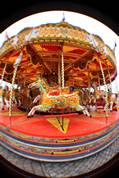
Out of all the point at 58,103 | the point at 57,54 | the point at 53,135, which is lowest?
the point at 53,135

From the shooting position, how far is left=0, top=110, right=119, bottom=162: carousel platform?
1.98m

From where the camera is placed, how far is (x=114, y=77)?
1.97m

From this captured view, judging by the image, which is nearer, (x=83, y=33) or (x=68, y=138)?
(x=83, y=33)

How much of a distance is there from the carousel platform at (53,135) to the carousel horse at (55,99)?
0.05 metres

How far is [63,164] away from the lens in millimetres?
1975

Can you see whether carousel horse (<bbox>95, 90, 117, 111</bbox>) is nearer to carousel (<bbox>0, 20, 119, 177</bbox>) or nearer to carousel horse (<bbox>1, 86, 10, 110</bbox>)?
carousel (<bbox>0, 20, 119, 177</bbox>)

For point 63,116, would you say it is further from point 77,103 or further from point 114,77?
point 114,77

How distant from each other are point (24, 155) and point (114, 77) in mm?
674

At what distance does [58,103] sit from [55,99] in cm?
3

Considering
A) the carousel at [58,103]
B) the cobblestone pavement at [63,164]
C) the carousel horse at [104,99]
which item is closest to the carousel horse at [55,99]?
the carousel at [58,103]

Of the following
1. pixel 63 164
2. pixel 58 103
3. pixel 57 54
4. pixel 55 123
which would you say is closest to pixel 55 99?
pixel 58 103

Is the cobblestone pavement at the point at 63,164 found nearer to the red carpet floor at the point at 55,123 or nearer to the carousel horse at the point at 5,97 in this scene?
the red carpet floor at the point at 55,123

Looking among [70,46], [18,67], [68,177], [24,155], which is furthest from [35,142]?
[70,46]

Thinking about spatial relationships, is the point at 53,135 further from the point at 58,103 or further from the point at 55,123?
the point at 58,103
